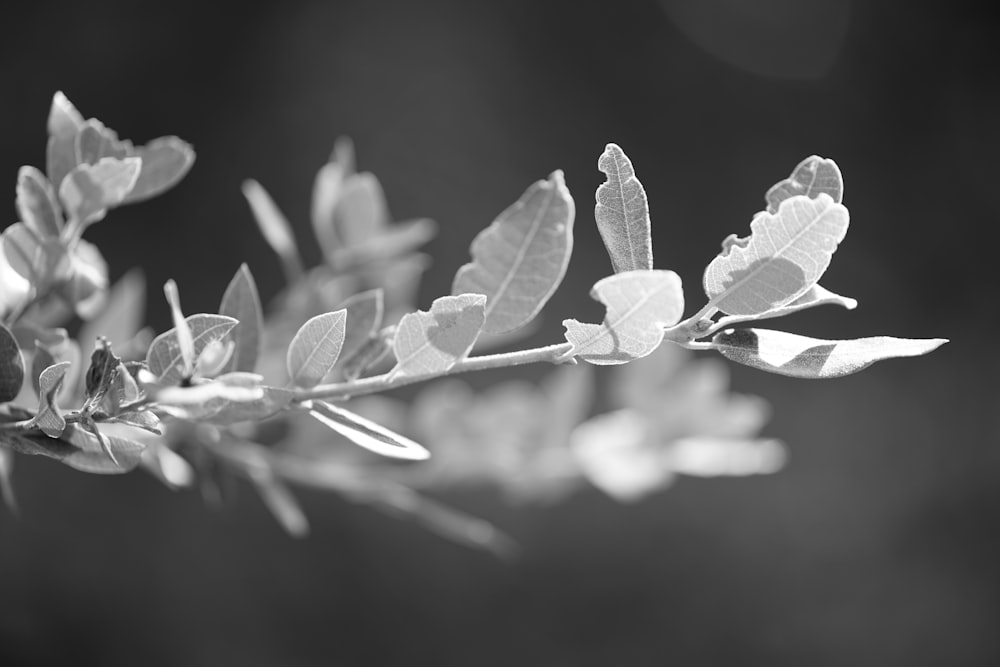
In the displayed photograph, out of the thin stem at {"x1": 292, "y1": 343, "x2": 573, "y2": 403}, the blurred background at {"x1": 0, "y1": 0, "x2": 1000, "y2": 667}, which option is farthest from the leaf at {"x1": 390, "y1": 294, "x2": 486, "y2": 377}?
the blurred background at {"x1": 0, "y1": 0, "x2": 1000, "y2": 667}

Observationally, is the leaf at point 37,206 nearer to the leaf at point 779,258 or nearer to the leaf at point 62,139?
the leaf at point 62,139

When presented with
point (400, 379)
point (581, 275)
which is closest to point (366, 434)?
point (400, 379)

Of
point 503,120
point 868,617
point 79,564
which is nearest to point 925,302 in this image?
point 868,617

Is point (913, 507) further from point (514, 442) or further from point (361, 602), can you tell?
point (514, 442)

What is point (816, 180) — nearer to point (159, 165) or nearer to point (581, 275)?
point (159, 165)

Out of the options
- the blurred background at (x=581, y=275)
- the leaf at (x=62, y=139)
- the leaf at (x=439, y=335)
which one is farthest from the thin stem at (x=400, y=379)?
the blurred background at (x=581, y=275)
